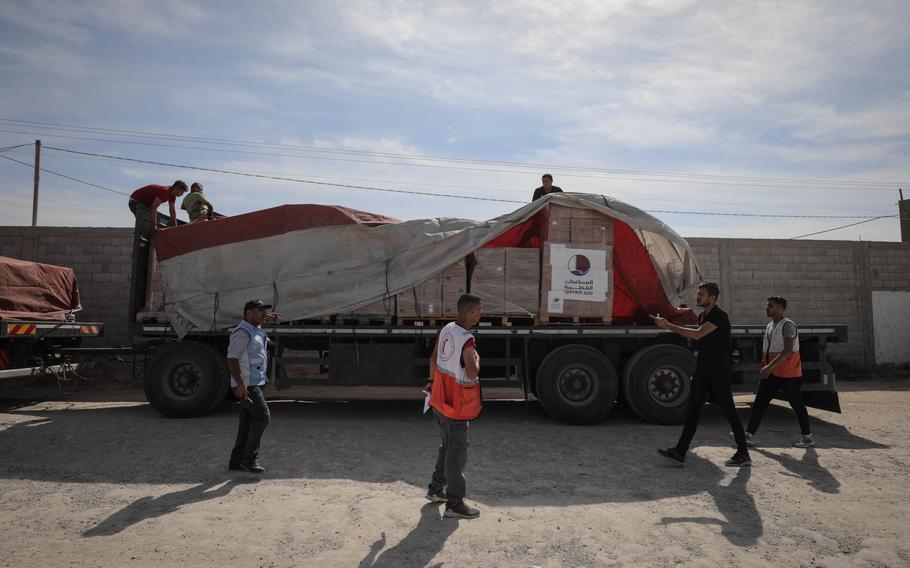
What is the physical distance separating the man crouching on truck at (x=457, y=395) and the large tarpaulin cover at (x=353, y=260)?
3300mm

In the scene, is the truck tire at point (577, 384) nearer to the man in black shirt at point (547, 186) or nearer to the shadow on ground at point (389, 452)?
the shadow on ground at point (389, 452)

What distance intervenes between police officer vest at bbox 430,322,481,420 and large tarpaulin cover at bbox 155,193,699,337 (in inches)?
130

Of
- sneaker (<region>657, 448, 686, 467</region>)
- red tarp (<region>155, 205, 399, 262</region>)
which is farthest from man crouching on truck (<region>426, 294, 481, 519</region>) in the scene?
red tarp (<region>155, 205, 399, 262</region>)

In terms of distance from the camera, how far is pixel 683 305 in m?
8.17

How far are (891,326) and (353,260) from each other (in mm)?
14247

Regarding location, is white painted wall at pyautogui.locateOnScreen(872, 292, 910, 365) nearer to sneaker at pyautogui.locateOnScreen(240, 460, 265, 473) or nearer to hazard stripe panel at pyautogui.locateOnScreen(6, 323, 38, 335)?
sneaker at pyautogui.locateOnScreen(240, 460, 265, 473)

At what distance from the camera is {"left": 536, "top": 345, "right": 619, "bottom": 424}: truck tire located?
7.40m

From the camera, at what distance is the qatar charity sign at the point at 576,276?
7500 mm

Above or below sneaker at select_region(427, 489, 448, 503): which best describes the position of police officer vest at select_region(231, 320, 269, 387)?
above

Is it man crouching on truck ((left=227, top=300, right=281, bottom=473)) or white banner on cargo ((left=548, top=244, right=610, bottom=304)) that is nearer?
man crouching on truck ((left=227, top=300, right=281, bottom=473))

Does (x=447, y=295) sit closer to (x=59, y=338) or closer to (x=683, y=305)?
(x=683, y=305)

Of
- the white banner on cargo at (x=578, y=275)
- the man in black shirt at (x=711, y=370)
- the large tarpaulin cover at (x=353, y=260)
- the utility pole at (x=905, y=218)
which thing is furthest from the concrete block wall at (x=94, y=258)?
the utility pole at (x=905, y=218)

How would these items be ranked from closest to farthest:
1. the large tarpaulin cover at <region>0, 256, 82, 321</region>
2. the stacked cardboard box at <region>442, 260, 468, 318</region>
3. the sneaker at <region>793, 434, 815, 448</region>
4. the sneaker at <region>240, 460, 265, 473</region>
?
the sneaker at <region>240, 460, 265, 473</region>, the sneaker at <region>793, 434, 815, 448</region>, the stacked cardboard box at <region>442, 260, 468, 318</region>, the large tarpaulin cover at <region>0, 256, 82, 321</region>

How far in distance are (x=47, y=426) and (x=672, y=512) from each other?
7329mm
